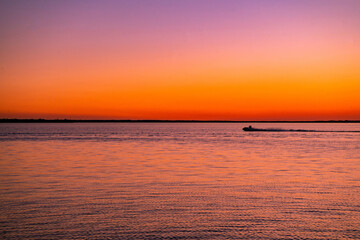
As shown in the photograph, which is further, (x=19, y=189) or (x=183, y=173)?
(x=183, y=173)

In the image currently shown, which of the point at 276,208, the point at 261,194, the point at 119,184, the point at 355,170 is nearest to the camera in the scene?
the point at 276,208

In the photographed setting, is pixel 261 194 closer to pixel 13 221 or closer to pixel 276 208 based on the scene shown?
pixel 276 208

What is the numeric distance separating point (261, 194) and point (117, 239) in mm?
10755

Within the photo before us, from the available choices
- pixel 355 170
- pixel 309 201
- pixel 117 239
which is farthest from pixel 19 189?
pixel 355 170

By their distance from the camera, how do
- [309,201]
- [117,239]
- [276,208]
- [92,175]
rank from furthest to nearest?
[92,175] → [309,201] → [276,208] → [117,239]

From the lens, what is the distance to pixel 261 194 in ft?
70.3

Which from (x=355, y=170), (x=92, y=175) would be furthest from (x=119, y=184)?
(x=355, y=170)

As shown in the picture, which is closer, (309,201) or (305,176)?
(309,201)

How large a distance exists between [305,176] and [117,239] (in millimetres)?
20019

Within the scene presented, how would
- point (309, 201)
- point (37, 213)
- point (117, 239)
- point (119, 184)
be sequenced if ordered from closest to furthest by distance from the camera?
point (117, 239) < point (37, 213) < point (309, 201) < point (119, 184)

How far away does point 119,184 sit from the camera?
24828mm

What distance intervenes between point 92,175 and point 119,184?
5.17m

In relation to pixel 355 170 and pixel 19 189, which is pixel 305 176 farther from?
Answer: pixel 19 189

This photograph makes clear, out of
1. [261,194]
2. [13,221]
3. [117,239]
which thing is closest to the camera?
[117,239]
